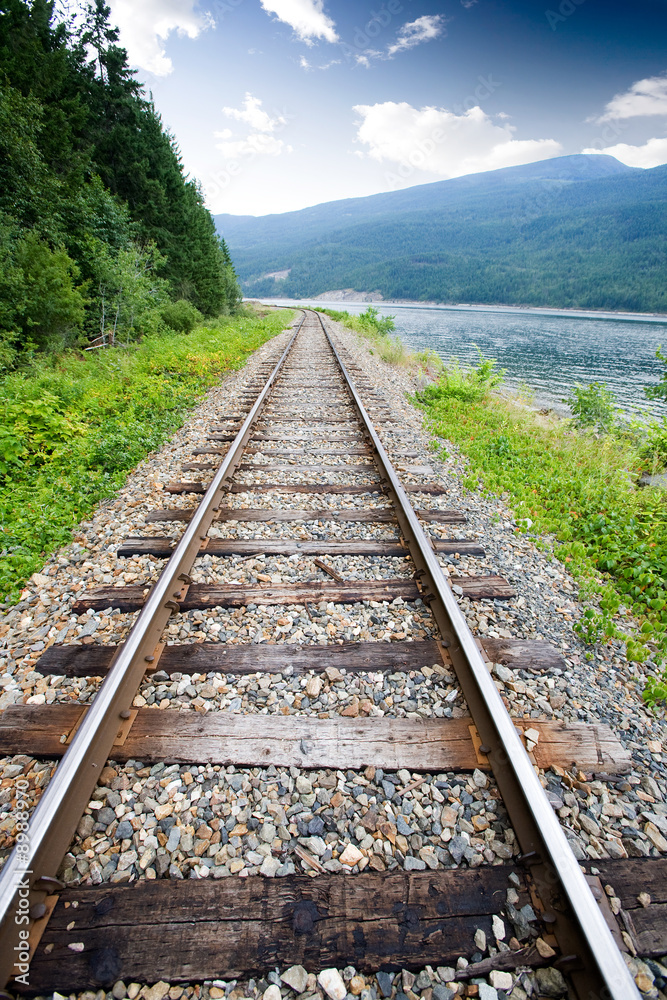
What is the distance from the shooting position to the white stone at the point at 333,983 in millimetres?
1273

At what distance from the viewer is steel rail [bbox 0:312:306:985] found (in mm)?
1328

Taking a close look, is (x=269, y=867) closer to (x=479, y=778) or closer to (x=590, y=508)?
(x=479, y=778)

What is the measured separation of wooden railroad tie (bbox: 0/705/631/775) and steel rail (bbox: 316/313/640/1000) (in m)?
0.14

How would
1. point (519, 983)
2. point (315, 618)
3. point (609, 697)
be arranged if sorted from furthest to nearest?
point (315, 618) → point (609, 697) → point (519, 983)

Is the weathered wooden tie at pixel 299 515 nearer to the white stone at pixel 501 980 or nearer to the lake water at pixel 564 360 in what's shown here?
the white stone at pixel 501 980

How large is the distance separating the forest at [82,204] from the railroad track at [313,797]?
8.15 m

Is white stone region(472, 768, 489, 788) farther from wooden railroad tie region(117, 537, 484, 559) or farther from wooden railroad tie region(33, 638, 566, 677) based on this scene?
wooden railroad tie region(117, 537, 484, 559)

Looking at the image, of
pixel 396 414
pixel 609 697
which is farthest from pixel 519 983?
pixel 396 414

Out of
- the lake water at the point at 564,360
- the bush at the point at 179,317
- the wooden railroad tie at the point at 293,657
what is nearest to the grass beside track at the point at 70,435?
the wooden railroad tie at the point at 293,657

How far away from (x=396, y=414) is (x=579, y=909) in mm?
7168

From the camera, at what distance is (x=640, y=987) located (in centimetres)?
133

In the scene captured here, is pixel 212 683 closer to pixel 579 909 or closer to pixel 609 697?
pixel 579 909

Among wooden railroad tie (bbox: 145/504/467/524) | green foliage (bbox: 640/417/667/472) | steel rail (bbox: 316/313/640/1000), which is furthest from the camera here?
green foliage (bbox: 640/417/667/472)

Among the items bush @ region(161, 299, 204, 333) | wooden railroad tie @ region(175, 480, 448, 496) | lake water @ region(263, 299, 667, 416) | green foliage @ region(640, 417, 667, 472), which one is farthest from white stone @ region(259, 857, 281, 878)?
bush @ region(161, 299, 204, 333)
